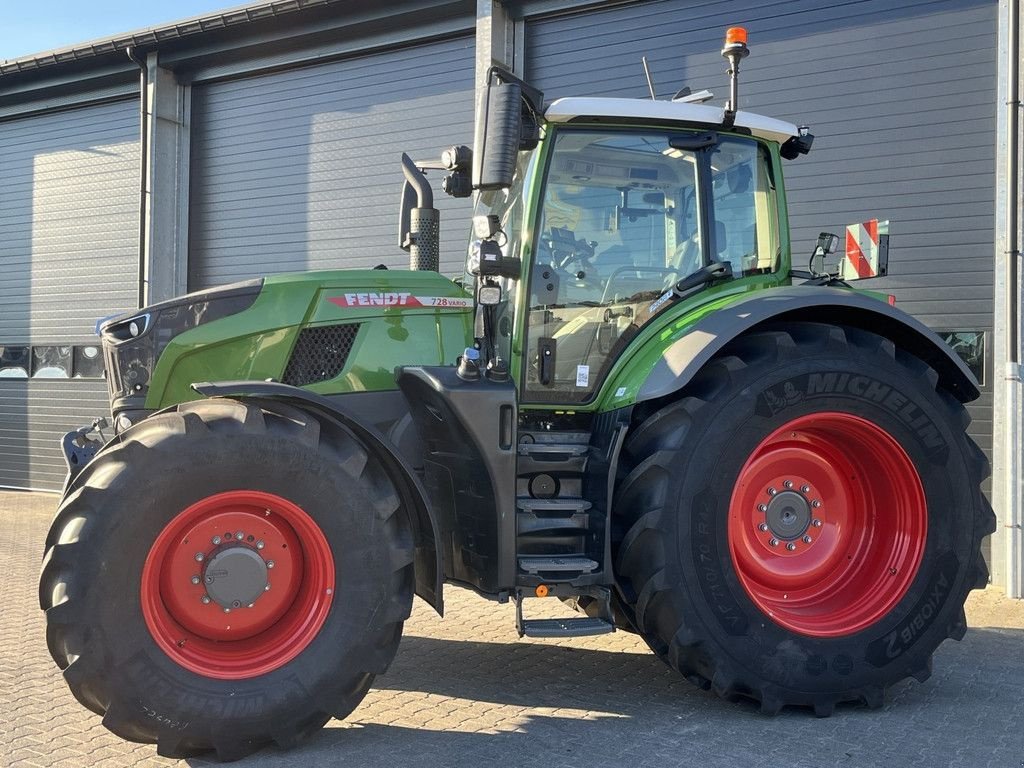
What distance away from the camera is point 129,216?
11695mm

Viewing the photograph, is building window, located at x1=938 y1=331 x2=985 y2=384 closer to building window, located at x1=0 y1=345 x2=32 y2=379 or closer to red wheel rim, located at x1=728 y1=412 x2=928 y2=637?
red wheel rim, located at x1=728 y1=412 x2=928 y2=637

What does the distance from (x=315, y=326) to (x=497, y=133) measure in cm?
119

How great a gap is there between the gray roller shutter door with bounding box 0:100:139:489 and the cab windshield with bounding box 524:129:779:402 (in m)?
8.69

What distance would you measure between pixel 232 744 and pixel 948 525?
120 inches

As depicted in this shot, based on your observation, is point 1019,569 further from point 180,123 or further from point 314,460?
point 180,123

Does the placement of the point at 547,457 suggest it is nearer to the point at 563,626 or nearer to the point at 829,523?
the point at 563,626

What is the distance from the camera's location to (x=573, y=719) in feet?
12.8

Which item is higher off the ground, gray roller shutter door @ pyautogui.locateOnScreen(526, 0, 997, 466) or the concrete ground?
gray roller shutter door @ pyautogui.locateOnScreen(526, 0, 997, 466)

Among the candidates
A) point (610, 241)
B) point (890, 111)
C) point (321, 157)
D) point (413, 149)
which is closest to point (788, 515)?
point (610, 241)

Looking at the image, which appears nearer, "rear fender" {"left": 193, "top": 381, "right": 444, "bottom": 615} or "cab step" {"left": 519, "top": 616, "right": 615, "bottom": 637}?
"rear fender" {"left": 193, "top": 381, "right": 444, "bottom": 615}

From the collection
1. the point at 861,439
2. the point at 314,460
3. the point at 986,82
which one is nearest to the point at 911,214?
the point at 986,82

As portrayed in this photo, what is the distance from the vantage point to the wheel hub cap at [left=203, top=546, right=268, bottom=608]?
346cm

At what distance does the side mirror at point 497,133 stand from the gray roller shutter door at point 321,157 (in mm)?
5932

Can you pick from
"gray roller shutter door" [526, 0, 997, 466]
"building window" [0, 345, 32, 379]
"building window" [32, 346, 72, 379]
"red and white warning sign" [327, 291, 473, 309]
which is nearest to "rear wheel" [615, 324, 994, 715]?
"red and white warning sign" [327, 291, 473, 309]
